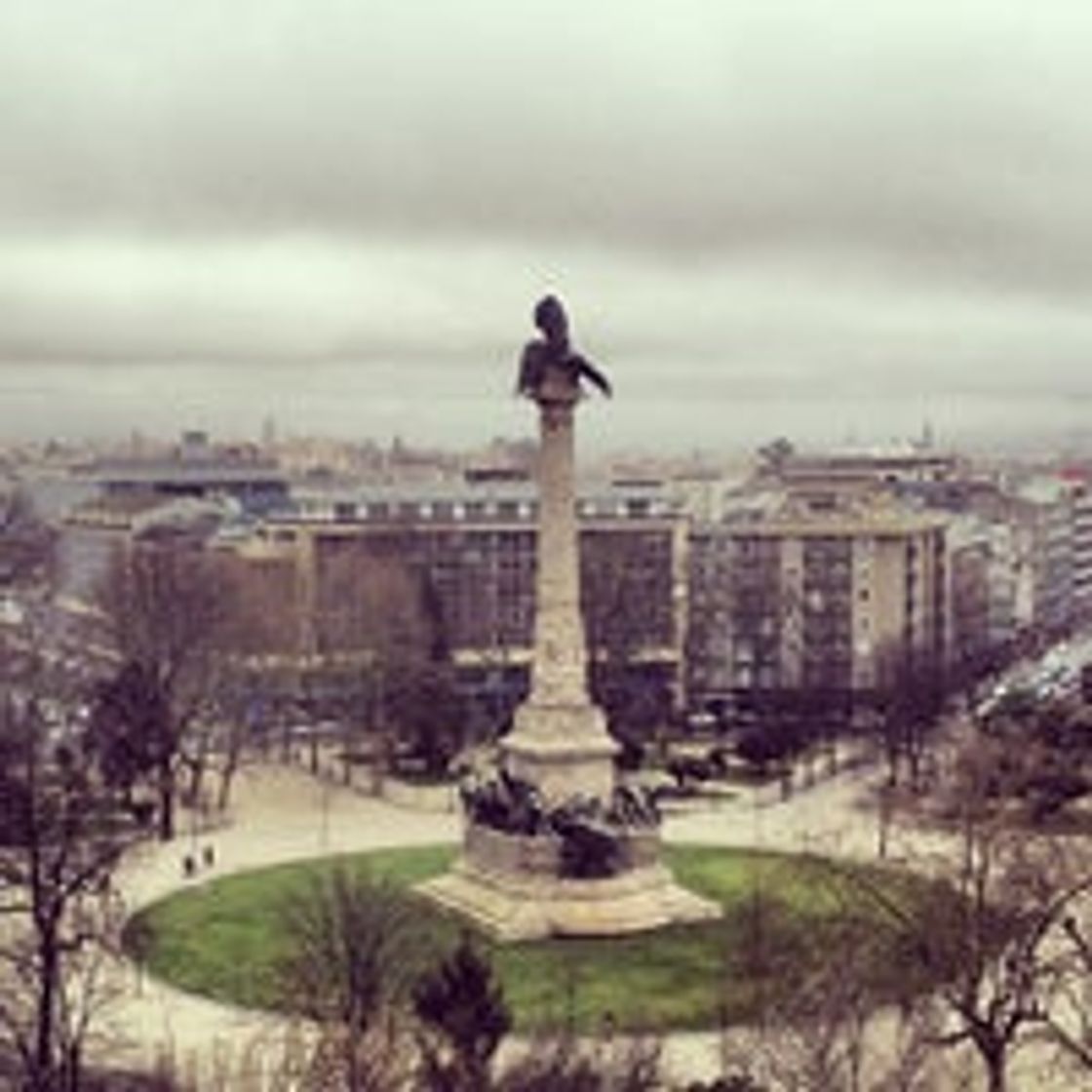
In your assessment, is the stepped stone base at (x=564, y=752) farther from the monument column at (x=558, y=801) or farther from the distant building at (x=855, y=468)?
the distant building at (x=855, y=468)

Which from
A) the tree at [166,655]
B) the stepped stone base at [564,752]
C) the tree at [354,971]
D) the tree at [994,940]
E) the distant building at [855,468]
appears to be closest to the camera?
the tree at [354,971]

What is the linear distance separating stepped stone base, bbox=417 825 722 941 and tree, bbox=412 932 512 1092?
14.2 m

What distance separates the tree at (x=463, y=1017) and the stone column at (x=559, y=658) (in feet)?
57.4

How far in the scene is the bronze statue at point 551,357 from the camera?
52.8 m

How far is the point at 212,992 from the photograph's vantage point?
142ft

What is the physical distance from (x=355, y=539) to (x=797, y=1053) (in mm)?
69756

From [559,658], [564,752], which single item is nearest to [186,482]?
[559,658]

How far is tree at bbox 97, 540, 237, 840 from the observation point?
63875mm

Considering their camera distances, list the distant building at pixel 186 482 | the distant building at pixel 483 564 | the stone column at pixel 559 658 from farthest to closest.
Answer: the distant building at pixel 186 482 → the distant building at pixel 483 564 → the stone column at pixel 559 658

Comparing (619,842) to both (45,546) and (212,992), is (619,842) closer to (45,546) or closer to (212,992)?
(212,992)

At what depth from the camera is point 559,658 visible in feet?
171

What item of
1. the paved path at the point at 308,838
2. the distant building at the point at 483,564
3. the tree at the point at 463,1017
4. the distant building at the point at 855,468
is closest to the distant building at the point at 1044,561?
the distant building at the point at 855,468

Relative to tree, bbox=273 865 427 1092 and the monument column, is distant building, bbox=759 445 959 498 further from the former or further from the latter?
tree, bbox=273 865 427 1092

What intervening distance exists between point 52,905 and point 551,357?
72.1 feet
